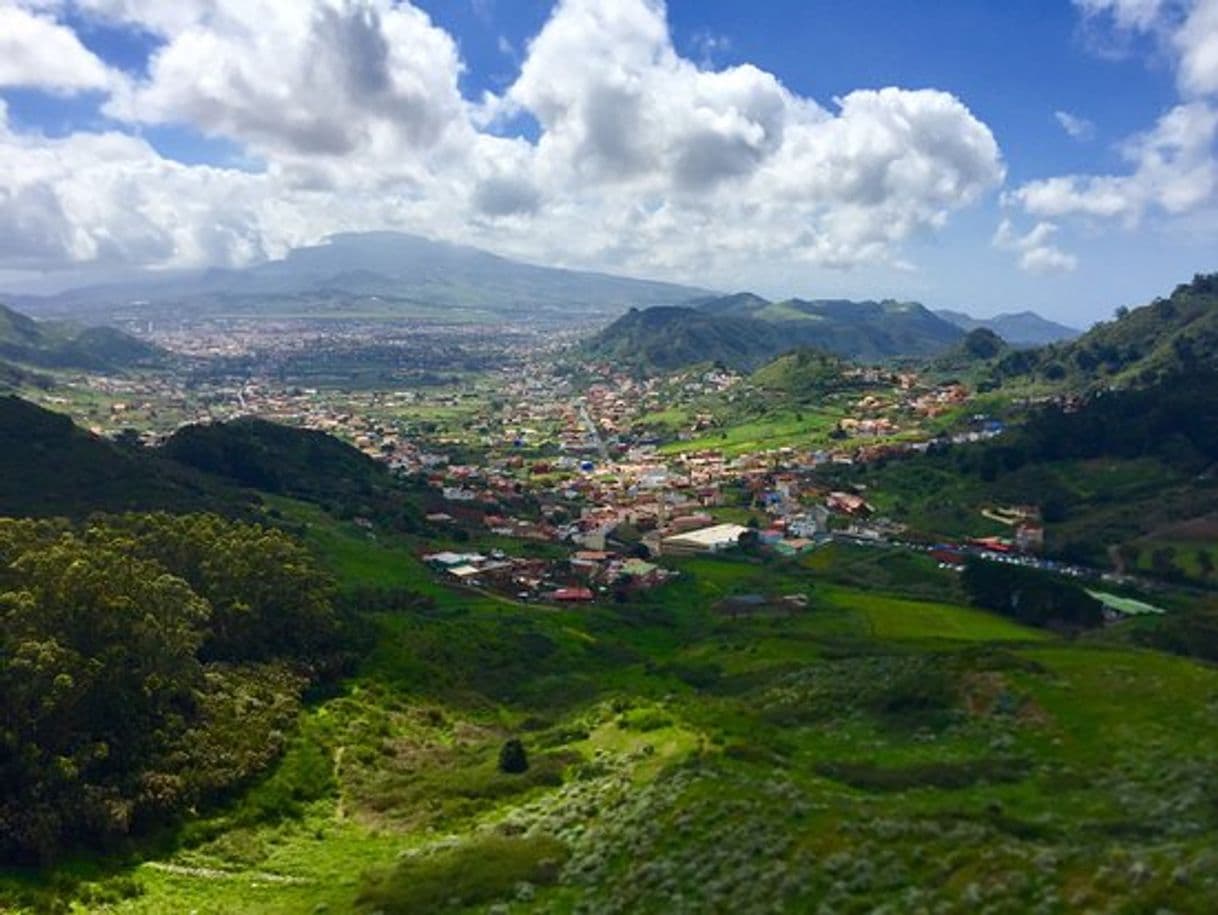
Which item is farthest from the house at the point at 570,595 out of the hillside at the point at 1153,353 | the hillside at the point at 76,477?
the hillside at the point at 1153,353

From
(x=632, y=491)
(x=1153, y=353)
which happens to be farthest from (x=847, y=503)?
(x=1153, y=353)

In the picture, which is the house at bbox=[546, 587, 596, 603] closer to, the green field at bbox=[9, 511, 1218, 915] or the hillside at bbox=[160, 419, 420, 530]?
the green field at bbox=[9, 511, 1218, 915]

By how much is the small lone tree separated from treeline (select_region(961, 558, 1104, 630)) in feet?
162

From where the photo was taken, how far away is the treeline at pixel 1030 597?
2830 inches

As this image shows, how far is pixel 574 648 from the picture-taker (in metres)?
62.7

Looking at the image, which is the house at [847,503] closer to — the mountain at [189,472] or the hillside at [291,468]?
the mountain at [189,472]

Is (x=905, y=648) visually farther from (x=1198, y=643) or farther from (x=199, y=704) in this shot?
(x=199, y=704)

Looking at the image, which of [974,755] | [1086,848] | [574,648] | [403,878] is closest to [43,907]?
[403,878]

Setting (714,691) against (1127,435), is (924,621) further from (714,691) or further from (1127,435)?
(1127,435)

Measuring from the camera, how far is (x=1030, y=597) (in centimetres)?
7331

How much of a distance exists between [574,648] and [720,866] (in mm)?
39223

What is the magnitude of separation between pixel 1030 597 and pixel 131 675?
62267mm

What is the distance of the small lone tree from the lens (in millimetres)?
36062

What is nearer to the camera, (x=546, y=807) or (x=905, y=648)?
(x=546, y=807)
